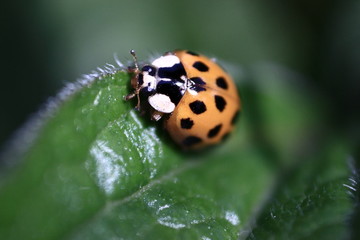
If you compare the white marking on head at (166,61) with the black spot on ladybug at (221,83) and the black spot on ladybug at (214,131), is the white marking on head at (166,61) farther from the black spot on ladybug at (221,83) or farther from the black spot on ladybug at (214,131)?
the black spot on ladybug at (214,131)

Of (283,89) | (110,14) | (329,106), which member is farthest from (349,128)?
(110,14)

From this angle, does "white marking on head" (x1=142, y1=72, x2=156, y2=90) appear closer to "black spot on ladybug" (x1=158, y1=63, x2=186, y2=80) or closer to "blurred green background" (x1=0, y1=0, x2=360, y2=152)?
"black spot on ladybug" (x1=158, y1=63, x2=186, y2=80)

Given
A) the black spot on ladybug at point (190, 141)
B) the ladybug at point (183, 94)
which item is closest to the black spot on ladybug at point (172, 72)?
the ladybug at point (183, 94)

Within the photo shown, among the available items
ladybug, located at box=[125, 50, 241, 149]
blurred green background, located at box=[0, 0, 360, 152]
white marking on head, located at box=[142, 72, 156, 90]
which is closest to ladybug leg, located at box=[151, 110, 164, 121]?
ladybug, located at box=[125, 50, 241, 149]

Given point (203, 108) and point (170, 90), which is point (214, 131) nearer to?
point (203, 108)

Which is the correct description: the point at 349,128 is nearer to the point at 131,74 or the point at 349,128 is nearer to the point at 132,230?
the point at 131,74
